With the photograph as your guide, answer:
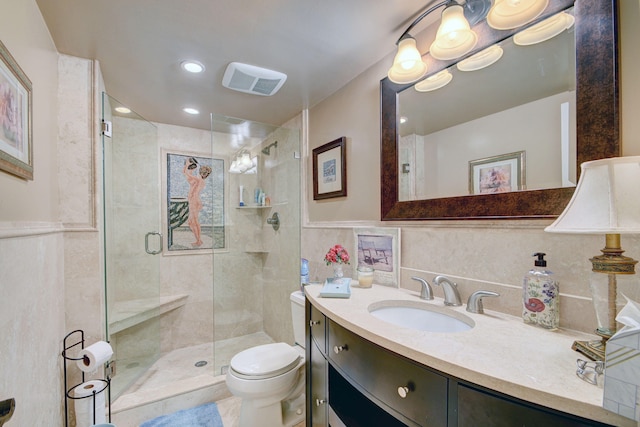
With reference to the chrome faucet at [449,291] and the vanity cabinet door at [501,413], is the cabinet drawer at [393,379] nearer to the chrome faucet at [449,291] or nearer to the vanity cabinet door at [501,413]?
the vanity cabinet door at [501,413]

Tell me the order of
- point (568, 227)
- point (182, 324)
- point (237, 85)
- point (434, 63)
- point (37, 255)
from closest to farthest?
1. point (568, 227)
2. point (37, 255)
3. point (434, 63)
4. point (237, 85)
5. point (182, 324)

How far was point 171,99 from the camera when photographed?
226cm

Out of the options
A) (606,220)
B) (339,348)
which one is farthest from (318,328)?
(606,220)

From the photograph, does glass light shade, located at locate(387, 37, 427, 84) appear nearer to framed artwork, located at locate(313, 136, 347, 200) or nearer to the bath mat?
framed artwork, located at locate(313, 136, 347, 200)

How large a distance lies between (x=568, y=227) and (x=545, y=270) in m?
0.34

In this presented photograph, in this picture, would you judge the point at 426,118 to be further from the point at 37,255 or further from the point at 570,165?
the point at 37,255

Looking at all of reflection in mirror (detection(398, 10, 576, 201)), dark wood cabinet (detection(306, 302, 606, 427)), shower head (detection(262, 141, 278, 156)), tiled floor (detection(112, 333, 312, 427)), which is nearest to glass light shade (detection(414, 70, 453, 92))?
reflection in mirror (detection(398, 10, 576, 201))

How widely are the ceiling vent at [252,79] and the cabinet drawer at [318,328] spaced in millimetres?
1495

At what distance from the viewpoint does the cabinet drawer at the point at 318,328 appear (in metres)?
1.22

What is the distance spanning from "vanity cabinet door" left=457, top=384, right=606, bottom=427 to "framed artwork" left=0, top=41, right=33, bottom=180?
62.4 inches

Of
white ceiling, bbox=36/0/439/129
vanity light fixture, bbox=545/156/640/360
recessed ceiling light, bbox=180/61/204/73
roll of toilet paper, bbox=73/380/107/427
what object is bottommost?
roll of toilet paper, bbox=73/380/107/427

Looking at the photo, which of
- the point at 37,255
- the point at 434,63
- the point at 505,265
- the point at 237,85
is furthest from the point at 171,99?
the point at 505,265

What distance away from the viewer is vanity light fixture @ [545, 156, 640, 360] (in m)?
0.63

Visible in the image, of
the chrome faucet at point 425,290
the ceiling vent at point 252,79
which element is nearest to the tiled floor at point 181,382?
the chrome faucet at point 425,290
